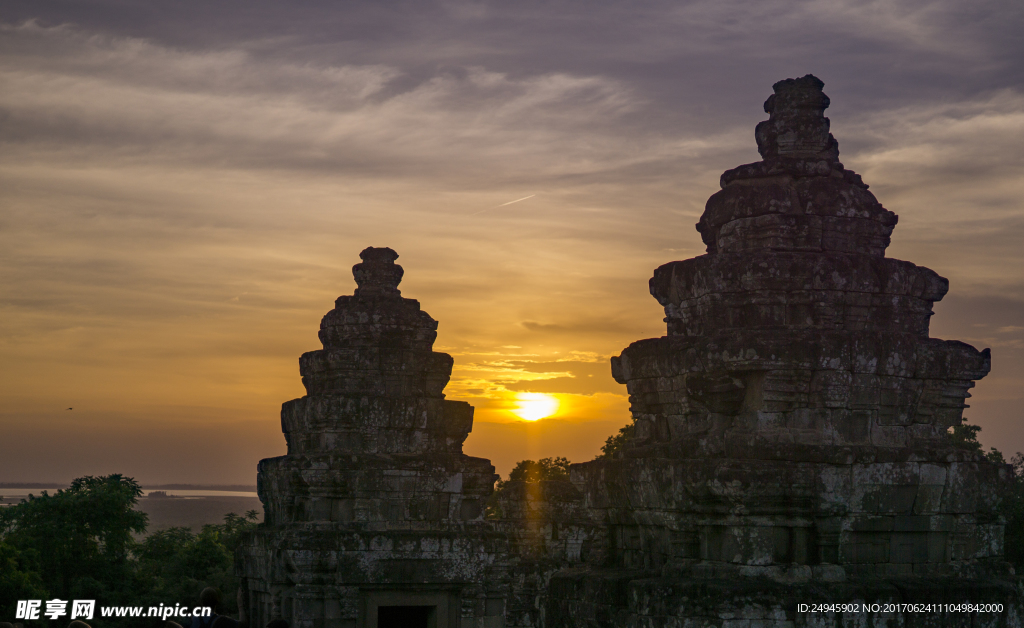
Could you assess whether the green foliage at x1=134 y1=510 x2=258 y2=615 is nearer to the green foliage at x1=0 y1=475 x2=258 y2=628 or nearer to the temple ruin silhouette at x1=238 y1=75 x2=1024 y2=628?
the green foliage at x1=0 y1=475 x2=258 y2=628

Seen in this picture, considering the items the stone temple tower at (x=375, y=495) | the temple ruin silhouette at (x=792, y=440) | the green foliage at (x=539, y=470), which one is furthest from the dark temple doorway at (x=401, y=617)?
the green foliage at (x=539, y=470)

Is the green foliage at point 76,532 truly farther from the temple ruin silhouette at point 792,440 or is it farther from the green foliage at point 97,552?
the temple ruin silhouette at point 792,440

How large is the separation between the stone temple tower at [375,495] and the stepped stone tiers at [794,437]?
9.39 meters

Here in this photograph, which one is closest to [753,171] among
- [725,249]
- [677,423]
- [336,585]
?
[725,249]

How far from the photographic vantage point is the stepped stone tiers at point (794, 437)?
29.1 feet

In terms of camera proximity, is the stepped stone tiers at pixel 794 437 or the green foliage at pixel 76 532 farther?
the green foliage at pixel 76 532

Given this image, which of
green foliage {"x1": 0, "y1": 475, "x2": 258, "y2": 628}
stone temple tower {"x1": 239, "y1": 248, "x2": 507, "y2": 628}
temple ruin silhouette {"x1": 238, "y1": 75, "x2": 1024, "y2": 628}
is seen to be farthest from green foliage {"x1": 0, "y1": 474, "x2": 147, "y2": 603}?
temple ruin silhouette {"x1": 238, "y1": 75, "x2": 1024, "y2": 628}

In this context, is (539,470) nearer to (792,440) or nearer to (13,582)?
(13,582)

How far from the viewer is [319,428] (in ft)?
66.1

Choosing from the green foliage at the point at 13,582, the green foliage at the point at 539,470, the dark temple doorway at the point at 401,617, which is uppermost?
the green foliage at the point at 539,470

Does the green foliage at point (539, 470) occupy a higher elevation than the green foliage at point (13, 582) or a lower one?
higher

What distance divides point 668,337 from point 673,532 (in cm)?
168

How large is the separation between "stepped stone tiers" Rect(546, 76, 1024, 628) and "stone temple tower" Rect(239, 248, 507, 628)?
30.8 ft

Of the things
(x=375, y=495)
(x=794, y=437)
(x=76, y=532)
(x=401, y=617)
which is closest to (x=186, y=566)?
(x=76, y=532)
